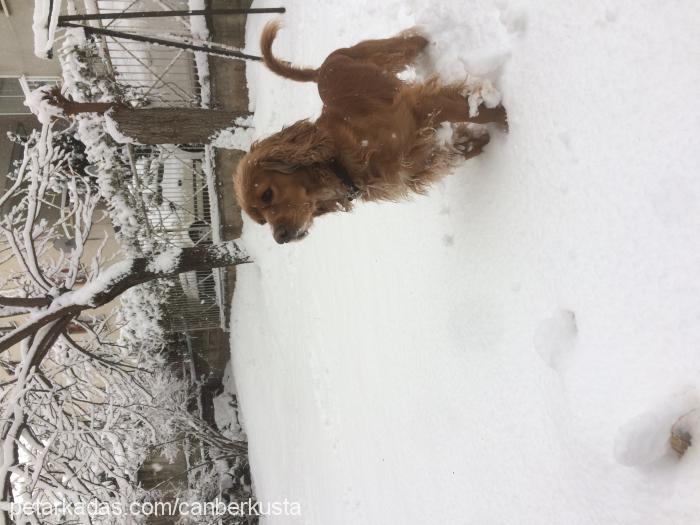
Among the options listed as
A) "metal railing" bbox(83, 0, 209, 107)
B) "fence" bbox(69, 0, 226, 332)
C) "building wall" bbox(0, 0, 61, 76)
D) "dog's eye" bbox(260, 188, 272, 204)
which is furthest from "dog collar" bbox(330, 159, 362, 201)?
"building wall" bbox(0, 0, 61, 76)

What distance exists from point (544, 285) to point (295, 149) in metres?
1.18

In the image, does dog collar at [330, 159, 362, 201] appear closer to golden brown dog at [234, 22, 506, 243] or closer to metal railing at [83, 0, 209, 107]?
golden brown dog at [234, 22, 506, 243]

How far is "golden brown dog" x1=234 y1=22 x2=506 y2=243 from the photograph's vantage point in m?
1.98

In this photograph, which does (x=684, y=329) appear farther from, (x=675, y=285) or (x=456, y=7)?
(x=456, y=7)

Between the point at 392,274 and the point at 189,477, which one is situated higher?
the point at 392,274

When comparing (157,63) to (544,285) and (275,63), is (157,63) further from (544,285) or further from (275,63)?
(544,285)

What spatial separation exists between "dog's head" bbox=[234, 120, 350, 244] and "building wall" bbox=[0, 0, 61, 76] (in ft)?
27.9

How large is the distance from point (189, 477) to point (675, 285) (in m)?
9.06

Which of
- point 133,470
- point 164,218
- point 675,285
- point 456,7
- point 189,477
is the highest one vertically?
point 164,218

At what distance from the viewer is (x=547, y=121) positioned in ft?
6.73

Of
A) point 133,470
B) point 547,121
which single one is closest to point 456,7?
point 547,121

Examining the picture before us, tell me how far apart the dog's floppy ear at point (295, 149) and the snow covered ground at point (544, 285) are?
0.79m

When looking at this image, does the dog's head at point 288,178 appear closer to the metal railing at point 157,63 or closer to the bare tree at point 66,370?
the bare tree at point 66,370

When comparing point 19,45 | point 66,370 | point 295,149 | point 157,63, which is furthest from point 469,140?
point 19,45
